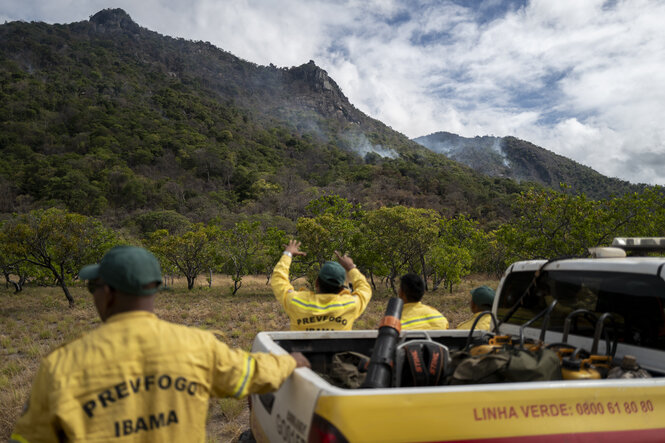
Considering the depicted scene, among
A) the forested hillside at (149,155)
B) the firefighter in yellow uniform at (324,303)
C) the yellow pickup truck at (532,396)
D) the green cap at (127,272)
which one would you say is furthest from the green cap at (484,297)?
the forested hillside at (149,155)

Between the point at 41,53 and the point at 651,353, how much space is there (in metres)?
135

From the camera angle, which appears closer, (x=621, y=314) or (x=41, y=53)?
(x=621, y=314)

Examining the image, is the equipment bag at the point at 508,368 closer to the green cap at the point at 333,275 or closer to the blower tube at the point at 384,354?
the blower tube at the point at 384,354

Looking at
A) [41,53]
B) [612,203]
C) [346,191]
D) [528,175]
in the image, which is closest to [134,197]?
[346,191]

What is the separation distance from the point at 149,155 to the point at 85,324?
5899cm

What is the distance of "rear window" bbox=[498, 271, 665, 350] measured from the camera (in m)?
2.48

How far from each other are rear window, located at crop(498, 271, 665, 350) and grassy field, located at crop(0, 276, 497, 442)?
3.36 m

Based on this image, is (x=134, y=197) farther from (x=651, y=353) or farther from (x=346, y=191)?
→ (x=651, y=353)

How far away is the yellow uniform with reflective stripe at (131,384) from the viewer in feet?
4.76

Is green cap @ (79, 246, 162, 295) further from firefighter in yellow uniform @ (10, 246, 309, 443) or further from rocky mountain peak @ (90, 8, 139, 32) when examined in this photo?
rocky mountain peak @ (90, 8, 139, 32)

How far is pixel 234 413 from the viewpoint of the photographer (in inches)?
195

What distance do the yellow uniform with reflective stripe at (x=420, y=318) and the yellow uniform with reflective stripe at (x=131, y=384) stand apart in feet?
7.40

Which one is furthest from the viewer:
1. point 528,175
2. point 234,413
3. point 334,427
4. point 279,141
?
point 528,175

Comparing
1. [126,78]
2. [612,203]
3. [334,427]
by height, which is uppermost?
[126,78]
